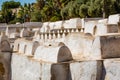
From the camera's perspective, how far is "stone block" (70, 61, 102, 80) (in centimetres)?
496

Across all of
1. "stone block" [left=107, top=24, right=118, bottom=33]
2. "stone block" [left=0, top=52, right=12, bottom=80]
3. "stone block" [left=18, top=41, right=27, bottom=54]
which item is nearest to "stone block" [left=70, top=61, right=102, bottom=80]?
"stone block" [left=18, top=41, right=27, bottom=54]

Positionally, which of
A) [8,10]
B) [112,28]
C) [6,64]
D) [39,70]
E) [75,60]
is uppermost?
[8,10]

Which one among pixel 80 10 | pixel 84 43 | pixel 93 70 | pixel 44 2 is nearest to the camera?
pixel 93 70

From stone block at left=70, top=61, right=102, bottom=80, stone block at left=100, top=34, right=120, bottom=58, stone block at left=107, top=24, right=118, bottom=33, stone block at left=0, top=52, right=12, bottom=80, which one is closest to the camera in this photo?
stone block at left=70, top=61, right=102, bottom=80

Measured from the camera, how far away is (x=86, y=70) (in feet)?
16.6

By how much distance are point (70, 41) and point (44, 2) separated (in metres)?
69.5

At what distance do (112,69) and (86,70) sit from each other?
0.43m

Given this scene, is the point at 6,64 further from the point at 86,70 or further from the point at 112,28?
the point at 112,28

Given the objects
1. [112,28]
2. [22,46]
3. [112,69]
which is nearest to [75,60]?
[112,69]

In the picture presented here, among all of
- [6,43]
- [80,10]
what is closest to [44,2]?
[80,10]

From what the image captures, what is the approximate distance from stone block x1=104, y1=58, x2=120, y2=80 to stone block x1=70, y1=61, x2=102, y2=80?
0.38ft

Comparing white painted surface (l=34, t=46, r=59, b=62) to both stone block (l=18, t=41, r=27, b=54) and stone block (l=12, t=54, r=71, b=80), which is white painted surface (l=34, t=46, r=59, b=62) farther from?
stone block (l=18, t=41, r=27, b=54)

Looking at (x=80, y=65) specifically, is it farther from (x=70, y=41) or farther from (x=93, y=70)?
(x=70, y=41)

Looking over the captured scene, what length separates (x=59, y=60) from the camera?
211 inches
